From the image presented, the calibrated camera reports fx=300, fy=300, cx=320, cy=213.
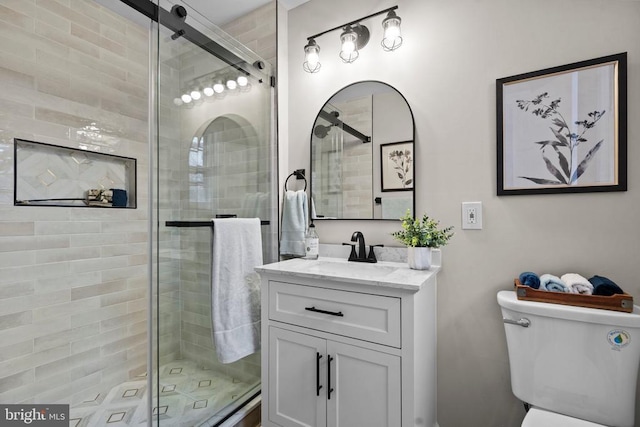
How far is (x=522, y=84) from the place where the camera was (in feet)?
4.32

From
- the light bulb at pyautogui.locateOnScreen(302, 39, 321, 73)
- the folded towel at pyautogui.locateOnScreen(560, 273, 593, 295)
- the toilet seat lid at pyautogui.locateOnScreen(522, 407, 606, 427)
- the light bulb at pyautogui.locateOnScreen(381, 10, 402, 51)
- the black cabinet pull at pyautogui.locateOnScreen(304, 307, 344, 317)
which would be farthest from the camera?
the light bulb at pyautogui.locateOnScreen(302, 39, 321, 73)

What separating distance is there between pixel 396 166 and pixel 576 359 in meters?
1.07

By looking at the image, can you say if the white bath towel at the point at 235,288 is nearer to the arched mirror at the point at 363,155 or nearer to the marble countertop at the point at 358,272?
the marble countertop at the point at 358,272

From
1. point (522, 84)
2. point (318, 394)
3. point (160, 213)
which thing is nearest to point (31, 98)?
point (160, 213)

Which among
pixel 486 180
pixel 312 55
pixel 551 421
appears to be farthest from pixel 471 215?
pixel 312 55

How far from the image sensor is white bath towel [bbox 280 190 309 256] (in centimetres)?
180

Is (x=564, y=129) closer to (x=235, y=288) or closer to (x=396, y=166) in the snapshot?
(x=396, y=166)

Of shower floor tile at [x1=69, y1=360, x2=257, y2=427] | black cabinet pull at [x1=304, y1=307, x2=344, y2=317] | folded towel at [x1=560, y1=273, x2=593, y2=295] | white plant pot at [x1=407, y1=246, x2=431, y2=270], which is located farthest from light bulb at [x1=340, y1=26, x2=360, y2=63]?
shower floor tile at [x1=69, y1=360, x2=257, y2=427]

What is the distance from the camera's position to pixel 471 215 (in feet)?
4.65

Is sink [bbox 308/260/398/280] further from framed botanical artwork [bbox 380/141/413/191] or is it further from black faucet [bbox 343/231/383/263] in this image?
framed botanical artwork [bbox 380/141/413/191]

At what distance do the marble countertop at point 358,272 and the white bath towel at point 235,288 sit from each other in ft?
0.53

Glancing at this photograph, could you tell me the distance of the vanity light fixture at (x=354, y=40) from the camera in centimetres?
153

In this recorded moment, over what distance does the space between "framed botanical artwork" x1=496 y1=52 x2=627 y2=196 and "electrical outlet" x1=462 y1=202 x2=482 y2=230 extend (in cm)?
12

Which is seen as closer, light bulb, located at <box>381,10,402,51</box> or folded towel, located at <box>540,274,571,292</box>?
folded towel, located at <box>540,274,571,292</box>
